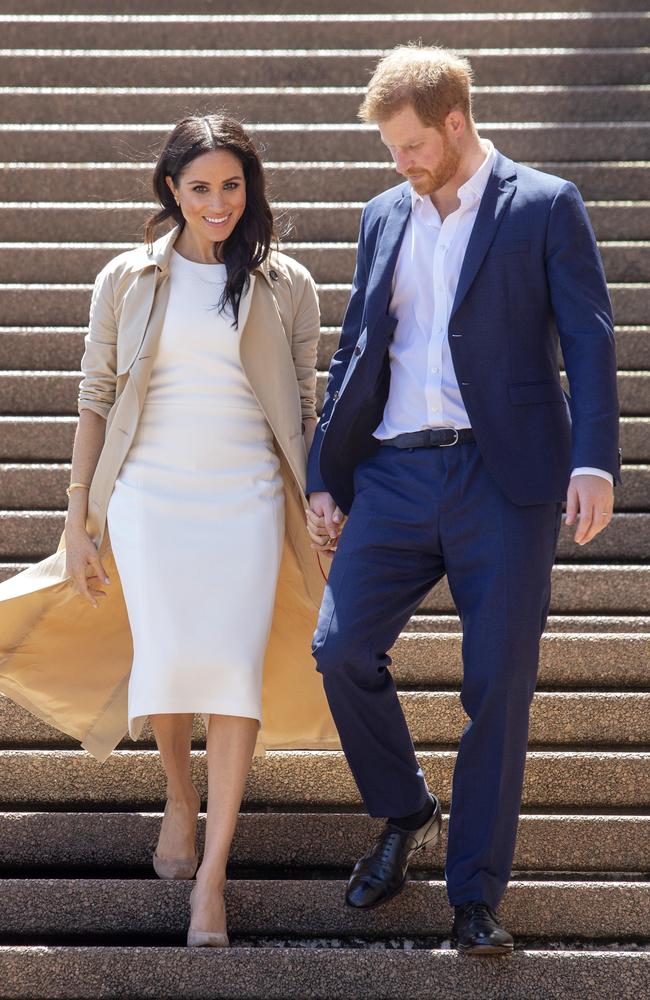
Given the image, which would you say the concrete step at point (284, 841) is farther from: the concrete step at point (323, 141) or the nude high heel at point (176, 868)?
the concrete step at point (323, 141)

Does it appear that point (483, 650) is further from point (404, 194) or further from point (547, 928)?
point (404, 194)

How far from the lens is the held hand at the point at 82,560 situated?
3.23m

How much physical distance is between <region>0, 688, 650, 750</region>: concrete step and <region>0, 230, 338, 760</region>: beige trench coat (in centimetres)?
Result: 24

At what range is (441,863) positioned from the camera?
3188 mm

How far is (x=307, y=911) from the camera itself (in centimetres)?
306

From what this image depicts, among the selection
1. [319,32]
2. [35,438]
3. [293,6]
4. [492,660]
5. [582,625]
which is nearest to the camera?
[492,660]

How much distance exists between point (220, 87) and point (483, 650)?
3.76 metres

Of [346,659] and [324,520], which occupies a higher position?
[324,520]

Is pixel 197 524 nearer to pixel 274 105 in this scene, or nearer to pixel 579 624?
pixel 579 624

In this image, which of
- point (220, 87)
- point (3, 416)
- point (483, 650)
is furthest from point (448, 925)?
point (220, 87)

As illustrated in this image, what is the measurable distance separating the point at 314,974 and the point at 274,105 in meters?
3.87

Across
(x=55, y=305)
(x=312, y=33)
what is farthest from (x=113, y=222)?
(x=312, y=33)

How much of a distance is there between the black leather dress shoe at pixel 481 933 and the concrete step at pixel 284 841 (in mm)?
442

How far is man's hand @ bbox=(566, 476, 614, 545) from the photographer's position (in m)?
2.66
